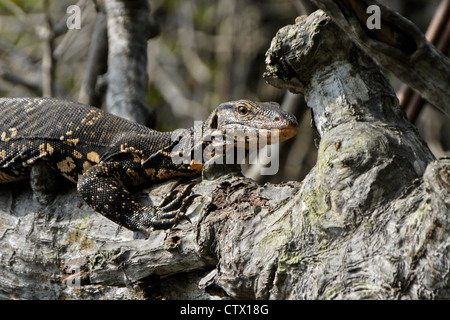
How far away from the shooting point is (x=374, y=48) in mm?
2887

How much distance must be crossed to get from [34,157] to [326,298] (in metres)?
3.35

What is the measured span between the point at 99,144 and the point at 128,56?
2.11m

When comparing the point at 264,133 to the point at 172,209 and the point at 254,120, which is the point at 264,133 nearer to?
the point at 254,120

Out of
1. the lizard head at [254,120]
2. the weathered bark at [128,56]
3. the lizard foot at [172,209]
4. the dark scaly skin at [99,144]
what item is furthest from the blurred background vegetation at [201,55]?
the lizard foot at [172,209]

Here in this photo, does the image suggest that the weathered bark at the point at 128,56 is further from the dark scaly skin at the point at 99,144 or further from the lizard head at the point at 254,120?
the lizard head at the point at 254,120

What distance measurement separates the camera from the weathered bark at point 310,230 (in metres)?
3.21

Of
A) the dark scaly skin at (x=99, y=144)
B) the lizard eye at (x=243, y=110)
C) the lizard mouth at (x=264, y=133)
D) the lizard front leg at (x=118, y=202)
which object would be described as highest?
the lizard eye at (x=243, y=110)

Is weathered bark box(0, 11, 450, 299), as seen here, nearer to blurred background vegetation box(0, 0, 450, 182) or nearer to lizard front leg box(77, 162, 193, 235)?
lizard front leg box(77, 162, 193, 235)

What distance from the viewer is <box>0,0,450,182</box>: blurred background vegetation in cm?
1181

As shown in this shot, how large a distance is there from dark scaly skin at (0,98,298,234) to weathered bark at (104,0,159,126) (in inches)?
54.1

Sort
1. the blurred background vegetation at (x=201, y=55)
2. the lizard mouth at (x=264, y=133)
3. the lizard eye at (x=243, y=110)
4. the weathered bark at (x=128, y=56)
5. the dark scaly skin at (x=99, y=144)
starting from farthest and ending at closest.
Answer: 1. the blurred background vegetation at (x=201, y=55)
2. the weathered bark at (x=128, y=56)
3. the lizard eye at (x=243, y=110)
4. the dark scaly skin at (x=99, y=144)
5. the lizard mouth at (x=264, y=133)

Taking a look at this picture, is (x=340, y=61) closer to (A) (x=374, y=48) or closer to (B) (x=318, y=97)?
Answer: (B) (x=318, y=97)

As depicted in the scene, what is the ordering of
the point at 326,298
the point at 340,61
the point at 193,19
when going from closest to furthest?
the point at 326,298
the point at 340,61
the point at 193,19

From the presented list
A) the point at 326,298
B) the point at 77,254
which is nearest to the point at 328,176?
the point at 326,298
